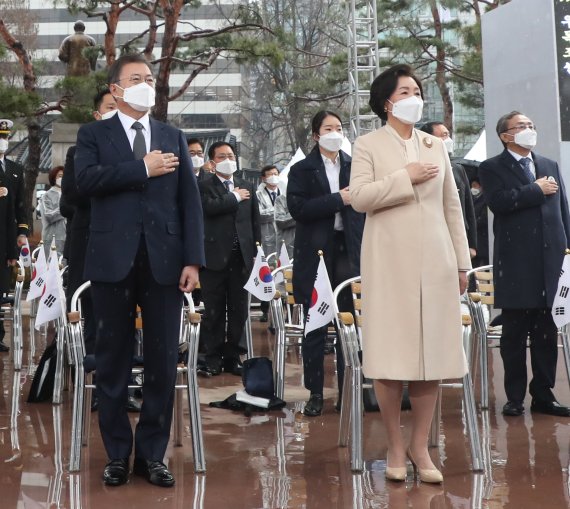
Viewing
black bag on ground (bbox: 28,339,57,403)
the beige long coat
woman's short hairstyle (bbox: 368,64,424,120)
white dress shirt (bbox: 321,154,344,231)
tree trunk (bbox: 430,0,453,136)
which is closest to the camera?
the beige long coat

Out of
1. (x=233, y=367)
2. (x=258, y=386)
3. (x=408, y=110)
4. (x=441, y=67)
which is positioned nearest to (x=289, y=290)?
(x=233, y=367)

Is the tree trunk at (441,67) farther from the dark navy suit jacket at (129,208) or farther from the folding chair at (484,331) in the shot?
the dark navy suit jacket at (129,208)

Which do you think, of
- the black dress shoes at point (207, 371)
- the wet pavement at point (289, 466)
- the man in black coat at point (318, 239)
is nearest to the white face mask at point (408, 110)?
the man in black coat at point (318, 239)

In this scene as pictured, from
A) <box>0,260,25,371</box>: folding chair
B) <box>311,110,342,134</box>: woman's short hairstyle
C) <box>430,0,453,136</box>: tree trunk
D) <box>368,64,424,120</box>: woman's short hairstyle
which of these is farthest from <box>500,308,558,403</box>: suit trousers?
<box>430,0,453,136</box>: tree trunk

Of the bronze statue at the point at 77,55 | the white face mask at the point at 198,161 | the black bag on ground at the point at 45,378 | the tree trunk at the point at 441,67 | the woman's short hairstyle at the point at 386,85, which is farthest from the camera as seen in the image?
the tree trunk at the point at 441,67

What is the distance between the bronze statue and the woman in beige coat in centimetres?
1368

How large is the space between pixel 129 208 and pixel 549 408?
296cm

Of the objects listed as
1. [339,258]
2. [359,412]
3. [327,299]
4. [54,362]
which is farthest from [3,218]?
[359,412]

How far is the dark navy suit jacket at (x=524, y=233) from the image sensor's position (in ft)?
19.9

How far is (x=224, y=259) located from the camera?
25.2 feet

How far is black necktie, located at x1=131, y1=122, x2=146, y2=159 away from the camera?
4.57 m

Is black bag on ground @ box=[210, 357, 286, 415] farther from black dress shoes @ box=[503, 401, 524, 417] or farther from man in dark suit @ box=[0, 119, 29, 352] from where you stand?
man in dark suit @ box=[0, 119, 29, 352]

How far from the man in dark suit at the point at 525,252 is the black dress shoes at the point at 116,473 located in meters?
2.51

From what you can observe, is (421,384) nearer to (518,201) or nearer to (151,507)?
(151,507)
